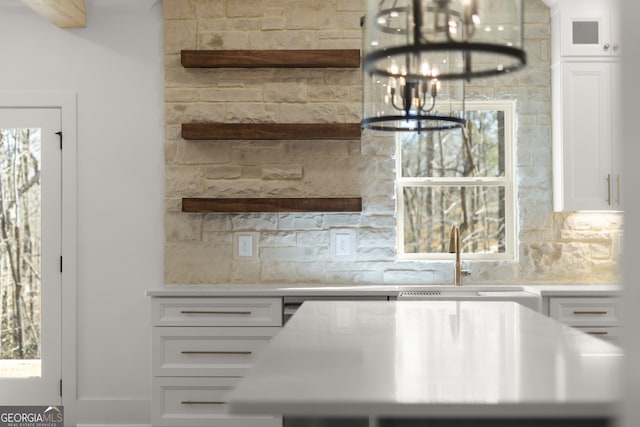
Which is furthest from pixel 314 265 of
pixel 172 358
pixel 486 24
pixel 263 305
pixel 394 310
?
pixel 486 24

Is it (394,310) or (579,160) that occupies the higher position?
(579,160)

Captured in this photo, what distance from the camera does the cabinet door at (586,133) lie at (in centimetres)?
439

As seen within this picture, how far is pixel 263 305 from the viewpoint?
4.14m

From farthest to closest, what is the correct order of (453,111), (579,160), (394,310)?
(579,160), (394,310), (453,111)

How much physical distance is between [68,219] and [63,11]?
129 cm

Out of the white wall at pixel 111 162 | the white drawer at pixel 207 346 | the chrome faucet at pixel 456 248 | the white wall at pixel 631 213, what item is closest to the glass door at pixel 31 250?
the white wall at pixel 111 162

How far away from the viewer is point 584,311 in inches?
162

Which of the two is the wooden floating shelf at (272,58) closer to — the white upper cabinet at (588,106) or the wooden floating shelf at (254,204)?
the wooden floating shelf at (254,204)

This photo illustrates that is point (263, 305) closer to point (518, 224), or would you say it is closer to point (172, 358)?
point (172, 358)

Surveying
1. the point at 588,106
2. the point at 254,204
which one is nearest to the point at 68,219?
the point at 254,204

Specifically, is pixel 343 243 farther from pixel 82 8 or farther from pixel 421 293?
pixel 82 8

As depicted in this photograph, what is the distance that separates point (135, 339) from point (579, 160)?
300cm

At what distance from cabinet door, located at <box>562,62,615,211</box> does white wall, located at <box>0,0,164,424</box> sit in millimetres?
2554

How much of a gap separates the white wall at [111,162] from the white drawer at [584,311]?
2458 mm
